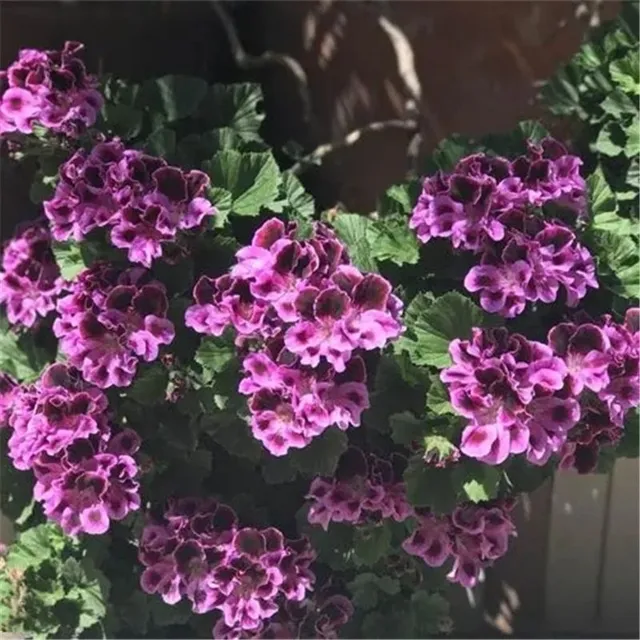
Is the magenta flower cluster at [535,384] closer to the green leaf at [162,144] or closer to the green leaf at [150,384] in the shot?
the green leaf at [150,384]

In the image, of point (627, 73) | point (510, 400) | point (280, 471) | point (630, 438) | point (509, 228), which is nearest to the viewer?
point (510, 400)

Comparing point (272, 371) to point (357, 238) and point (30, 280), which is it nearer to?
point (357, 238)

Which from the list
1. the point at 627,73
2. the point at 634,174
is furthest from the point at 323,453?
the point at 627,73

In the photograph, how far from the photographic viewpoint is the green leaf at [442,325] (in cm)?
161

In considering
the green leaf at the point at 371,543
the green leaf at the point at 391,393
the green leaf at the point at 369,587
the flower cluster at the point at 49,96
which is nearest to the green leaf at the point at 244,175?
the flower cluster at the point at 49,96

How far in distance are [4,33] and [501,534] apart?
59.1 inches

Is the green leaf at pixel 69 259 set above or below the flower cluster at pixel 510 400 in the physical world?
above

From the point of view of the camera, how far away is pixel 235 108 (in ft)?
6.61

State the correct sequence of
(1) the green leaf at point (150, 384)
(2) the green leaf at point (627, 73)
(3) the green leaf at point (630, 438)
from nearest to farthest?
1. (1) the green leaf at point (150, 384)
2. (3) the green leaf at point (630, 438)
3. (2) the green leaf at point (627, 73)

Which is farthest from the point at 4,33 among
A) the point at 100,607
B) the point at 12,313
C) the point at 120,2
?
the point at 100,607

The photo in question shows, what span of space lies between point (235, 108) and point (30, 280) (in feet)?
1.63

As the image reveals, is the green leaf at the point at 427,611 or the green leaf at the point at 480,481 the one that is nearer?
the green leaf at the point at 480,481

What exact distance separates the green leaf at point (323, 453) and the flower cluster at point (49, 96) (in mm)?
661

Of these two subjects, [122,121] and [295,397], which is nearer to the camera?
[295,397]
